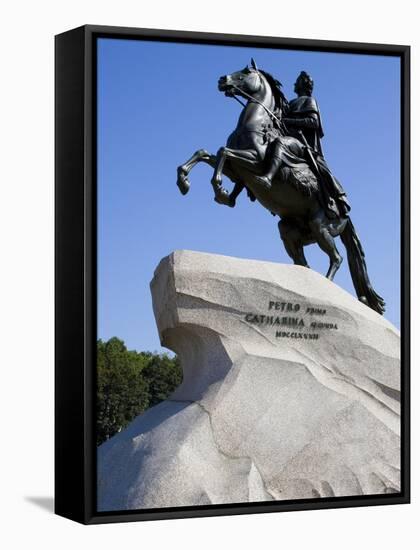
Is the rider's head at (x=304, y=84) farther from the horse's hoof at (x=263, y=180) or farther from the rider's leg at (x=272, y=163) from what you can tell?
the horse's hoof at (x=263, y=180)

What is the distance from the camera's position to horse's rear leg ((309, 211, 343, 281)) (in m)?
15.1

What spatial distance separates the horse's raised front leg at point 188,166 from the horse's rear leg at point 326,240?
4.85 ft

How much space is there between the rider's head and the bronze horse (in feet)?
0.63

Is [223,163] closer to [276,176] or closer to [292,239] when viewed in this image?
[276,176]

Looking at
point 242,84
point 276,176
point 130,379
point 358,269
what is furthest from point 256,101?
point 130,379

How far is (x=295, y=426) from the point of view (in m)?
13.1

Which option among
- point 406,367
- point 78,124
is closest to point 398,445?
point 406,367

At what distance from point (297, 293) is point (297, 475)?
1696 millimetres

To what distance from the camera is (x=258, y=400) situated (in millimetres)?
13016

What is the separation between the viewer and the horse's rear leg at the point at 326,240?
15.1 meters

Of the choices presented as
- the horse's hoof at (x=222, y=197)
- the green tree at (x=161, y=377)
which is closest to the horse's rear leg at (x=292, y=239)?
the horse's hoof at (x=222, y=197)

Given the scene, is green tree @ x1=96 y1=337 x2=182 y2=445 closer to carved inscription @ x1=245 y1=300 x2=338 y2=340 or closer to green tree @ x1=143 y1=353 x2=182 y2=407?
green tree @ x1=143 y1=353 x2=182 y2=407

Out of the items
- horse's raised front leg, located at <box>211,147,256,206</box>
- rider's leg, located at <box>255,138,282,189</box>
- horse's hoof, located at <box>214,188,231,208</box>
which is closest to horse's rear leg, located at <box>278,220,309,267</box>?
rider's leg, located at <box>255,138,282,189</box>

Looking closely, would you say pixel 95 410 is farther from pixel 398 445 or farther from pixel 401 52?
pixel 401 52
